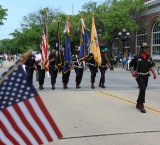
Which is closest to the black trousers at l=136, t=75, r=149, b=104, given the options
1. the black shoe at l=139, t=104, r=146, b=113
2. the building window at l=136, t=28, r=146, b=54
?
the black shoe at l=139, t=104, r=146, b=113

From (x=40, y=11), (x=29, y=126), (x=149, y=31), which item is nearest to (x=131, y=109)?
(x=29, y=126)

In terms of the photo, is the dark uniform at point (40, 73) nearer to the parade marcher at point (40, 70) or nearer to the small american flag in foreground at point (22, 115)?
the parade marcher at point (40, 70)

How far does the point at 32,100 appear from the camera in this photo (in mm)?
2596

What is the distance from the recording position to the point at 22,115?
8.59 ft

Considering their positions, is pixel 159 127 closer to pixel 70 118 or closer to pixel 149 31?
pixel 70 118

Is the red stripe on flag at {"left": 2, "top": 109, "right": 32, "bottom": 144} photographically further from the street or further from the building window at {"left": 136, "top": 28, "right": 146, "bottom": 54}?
the building window at {"left": 136, "top": 28, "right": 146, "bottom": 54}

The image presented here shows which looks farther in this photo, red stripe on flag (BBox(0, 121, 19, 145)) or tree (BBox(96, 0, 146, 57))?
tree (BBox(96, 0, 146, 57))

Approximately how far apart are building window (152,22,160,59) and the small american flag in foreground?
33766 mm

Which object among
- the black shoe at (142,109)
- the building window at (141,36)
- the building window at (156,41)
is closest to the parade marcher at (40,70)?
the black shoe at (142,109)

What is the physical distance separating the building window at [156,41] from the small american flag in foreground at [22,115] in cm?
3377

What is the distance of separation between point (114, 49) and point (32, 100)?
4697 cm

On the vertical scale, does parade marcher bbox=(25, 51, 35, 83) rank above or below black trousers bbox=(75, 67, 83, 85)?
above

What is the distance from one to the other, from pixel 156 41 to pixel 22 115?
34882 mm

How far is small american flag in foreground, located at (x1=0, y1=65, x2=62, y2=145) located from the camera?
2531 mm
